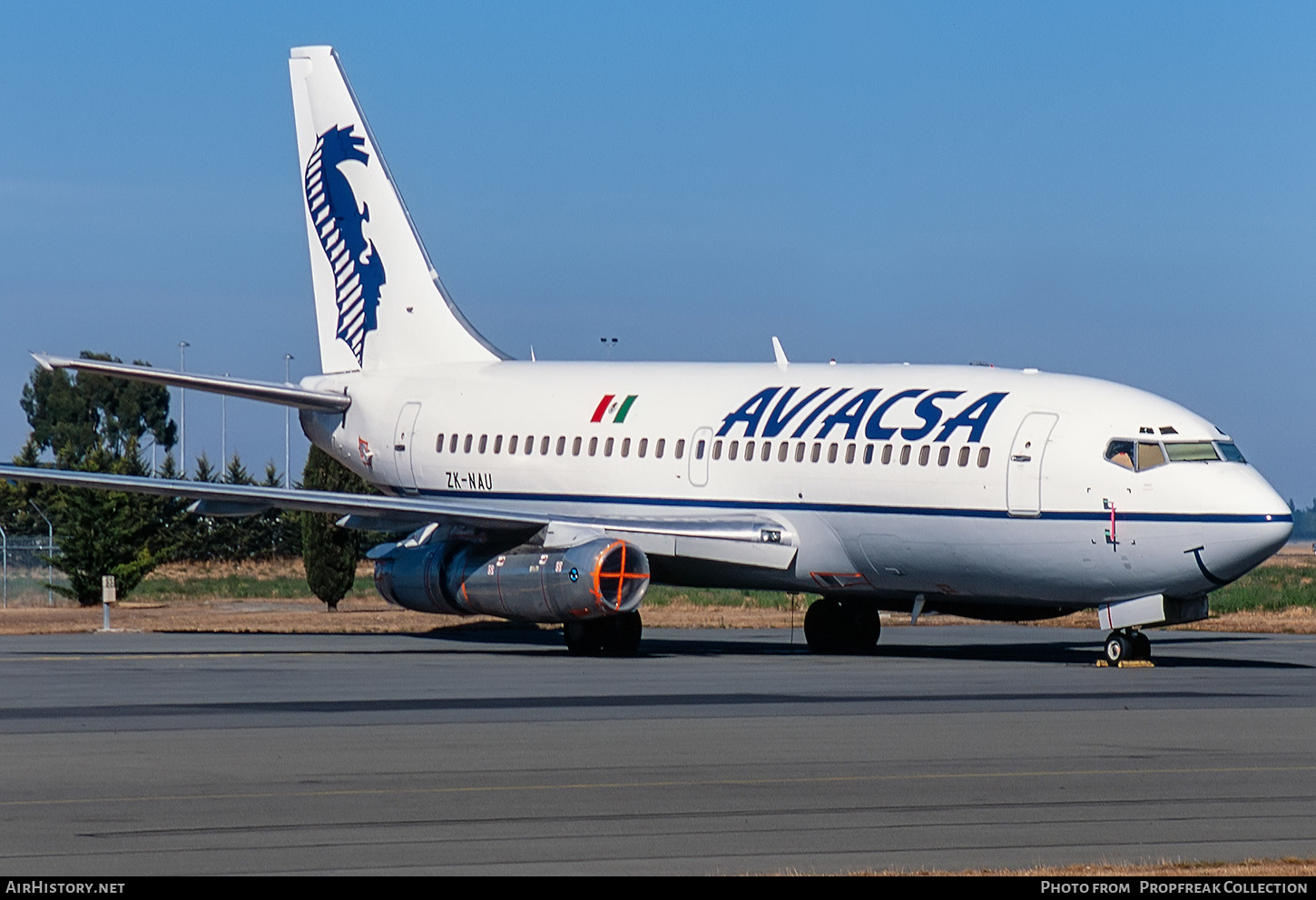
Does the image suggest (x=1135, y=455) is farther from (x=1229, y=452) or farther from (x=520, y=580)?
(x=520, y=580)

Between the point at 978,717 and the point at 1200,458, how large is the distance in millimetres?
8369

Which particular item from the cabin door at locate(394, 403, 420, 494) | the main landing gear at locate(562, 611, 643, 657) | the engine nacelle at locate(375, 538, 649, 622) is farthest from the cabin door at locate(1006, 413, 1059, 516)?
the cabin door at locate(394, 403, 420, 494)

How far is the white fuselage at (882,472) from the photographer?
2608 centimetres

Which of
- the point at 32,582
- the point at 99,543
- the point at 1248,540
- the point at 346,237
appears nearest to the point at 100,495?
the point at 99,543

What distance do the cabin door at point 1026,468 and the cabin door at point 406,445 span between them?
1259 centimetres

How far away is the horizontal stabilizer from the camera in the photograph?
1241 inches

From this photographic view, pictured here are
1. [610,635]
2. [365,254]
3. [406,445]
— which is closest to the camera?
[610,635]

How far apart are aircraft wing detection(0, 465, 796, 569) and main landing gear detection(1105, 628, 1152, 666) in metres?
4.92

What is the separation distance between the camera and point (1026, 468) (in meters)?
26.9

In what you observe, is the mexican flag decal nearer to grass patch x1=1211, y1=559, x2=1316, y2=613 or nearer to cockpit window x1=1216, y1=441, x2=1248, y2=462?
cockpit window x1=1216, y1=441, x2=1248, y2=462

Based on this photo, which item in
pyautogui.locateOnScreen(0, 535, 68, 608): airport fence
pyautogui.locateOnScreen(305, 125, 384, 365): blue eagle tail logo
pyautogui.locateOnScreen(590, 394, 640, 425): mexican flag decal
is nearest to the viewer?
pyautogui.locateOnScreen(590, 394, 640, 425): mexican flag decal

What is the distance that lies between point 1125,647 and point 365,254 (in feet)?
56.6
